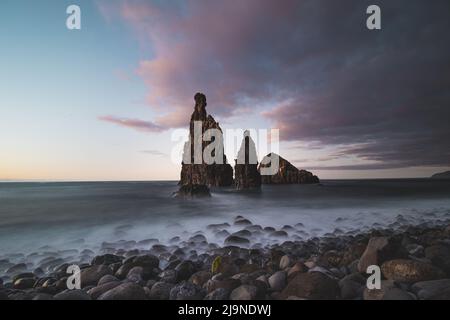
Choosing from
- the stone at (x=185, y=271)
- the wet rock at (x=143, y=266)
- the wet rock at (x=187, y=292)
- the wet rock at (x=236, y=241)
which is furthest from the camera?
the wet rock at (x=236, y=241)

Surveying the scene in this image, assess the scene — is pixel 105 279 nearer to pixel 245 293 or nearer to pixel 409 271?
pixel 245 293

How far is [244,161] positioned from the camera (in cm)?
6122

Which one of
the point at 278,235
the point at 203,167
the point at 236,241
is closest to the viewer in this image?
the point at 236,241

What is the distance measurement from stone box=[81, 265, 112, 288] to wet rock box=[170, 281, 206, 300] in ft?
7.08

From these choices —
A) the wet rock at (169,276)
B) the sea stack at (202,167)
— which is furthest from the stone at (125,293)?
the sea stack at (202,167)

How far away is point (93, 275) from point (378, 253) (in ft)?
22.6

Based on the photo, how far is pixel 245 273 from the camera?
17.7ft

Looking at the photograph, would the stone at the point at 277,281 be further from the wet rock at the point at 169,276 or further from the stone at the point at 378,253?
the wet rock at the point at 169,276

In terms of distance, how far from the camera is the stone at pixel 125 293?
4410 mm

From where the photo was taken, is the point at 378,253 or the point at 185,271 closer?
the point at 378,253

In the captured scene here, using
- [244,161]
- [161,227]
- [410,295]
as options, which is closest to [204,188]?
[161,227]

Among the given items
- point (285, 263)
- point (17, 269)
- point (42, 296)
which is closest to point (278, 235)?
point (285, 263)

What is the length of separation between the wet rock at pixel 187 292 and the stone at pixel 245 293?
0.71 m

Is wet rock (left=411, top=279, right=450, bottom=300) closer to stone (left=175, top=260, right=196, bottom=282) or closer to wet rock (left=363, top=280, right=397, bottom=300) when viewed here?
wet rock (left=363, top=280, right=397, bottom=300)
